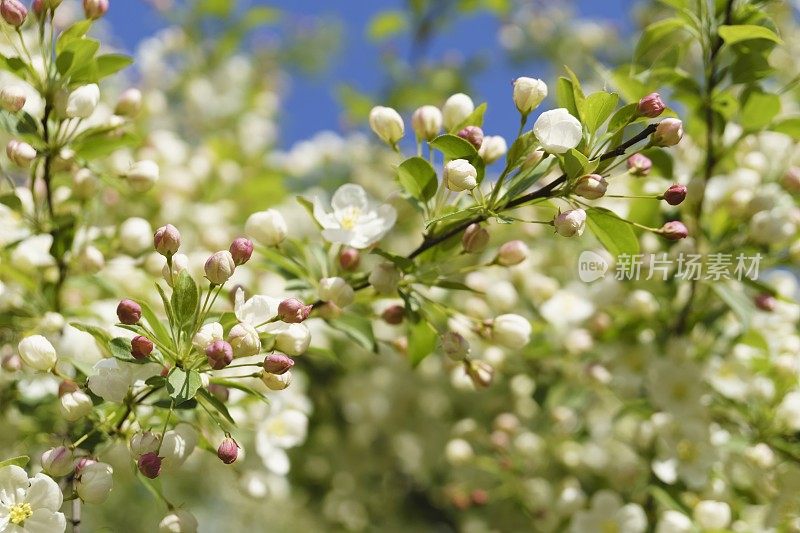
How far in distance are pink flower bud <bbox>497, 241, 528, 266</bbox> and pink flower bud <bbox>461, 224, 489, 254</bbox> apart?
0.39 ft

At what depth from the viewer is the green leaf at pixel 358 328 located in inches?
49.8

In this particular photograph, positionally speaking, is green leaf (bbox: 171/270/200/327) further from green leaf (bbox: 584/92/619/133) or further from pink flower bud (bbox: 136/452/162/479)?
green leaf (bbox: 584/92/619/133)

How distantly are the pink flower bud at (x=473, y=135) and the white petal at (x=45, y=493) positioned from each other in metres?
0.68

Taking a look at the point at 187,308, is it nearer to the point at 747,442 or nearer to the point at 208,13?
the point at 747,442

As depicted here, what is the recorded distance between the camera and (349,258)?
4.04ft

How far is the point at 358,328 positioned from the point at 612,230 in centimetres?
42

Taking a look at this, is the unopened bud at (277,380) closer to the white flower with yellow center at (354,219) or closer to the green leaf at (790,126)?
the white flower with yellow center at (354,219)

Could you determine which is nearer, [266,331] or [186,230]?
[266,331]

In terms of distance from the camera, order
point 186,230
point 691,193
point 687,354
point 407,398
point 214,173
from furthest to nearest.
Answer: point 407,398 < point 214,173 < point 186,230 < point 687,354 < point 691,193

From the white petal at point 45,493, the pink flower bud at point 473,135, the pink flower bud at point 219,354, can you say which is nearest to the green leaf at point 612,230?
the pink flower bud at point 473,135

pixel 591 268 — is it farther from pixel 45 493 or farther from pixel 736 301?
pixel 45 493

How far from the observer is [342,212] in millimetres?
1289

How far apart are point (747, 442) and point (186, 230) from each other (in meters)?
1.52

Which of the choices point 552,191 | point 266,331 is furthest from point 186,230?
point 552,191
